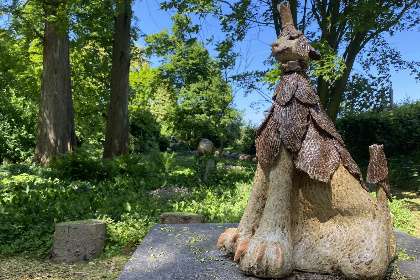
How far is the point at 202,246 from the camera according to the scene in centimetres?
358

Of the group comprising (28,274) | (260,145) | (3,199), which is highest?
(260,145)

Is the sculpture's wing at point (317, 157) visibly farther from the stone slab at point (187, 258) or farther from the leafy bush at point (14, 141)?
the leafy bush at point (14, 141)

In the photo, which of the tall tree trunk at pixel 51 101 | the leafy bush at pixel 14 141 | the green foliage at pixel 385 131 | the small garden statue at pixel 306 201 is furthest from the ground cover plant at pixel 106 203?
the leafy bush at pixel 14 141

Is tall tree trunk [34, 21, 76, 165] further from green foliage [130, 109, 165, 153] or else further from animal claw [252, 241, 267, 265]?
animal claw [252, 241, 267, 265]

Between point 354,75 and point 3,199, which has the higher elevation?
point 354,75

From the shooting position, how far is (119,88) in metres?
12.4

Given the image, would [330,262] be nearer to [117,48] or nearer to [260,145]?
[260,145]

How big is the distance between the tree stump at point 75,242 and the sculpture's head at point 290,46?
3.56 metres

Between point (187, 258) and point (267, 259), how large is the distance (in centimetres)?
82

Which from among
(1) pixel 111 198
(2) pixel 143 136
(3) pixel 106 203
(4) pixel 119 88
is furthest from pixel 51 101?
(2) pixel 143 136

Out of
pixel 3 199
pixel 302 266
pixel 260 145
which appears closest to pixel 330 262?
pixel 302 266

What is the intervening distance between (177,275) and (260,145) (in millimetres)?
1219

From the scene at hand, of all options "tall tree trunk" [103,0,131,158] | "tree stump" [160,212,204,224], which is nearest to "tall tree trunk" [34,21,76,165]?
"tall tree trunk" [103,0,131,158]

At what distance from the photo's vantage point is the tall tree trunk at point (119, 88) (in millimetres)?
12414
